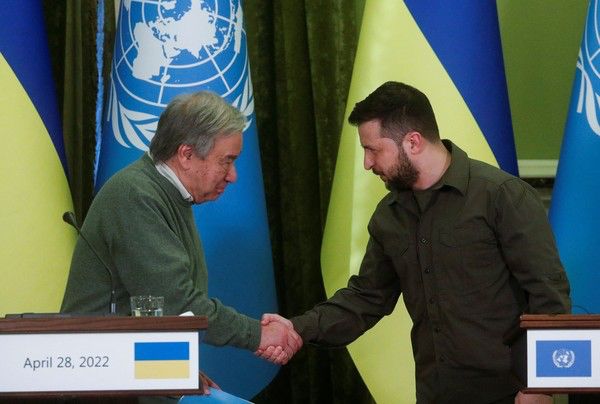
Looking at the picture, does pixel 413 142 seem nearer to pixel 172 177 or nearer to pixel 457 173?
pixel 457 173

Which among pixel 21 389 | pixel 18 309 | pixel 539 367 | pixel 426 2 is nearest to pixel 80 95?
pixel 18 309

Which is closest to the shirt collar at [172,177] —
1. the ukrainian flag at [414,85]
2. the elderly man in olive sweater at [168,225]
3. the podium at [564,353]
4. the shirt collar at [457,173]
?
the elderly man in olive sweater at [168,225]

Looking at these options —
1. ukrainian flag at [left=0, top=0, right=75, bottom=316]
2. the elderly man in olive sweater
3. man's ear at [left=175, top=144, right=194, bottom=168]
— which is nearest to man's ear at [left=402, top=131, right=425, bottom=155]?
the elderly man in olive sweater

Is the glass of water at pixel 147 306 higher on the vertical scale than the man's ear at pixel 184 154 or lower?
lower

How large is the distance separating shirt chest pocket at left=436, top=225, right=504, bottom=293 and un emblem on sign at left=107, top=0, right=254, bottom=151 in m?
0.98

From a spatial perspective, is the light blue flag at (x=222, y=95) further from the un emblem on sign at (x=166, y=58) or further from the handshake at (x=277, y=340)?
the handshake at (x=277, y=340)

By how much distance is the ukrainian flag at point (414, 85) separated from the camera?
3.12m

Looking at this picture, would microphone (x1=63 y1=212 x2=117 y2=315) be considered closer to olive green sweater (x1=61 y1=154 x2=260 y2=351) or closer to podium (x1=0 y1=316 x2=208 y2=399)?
olive green sweater (x1=61 y1=154 x2=260 y2=351)

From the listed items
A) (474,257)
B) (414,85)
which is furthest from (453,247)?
(414,85)

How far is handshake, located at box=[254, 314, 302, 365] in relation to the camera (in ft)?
8.72

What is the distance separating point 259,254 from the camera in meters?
3.28

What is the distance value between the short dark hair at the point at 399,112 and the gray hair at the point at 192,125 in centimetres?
35

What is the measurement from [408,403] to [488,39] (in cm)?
111

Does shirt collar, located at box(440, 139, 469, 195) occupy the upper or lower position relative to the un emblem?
upper
